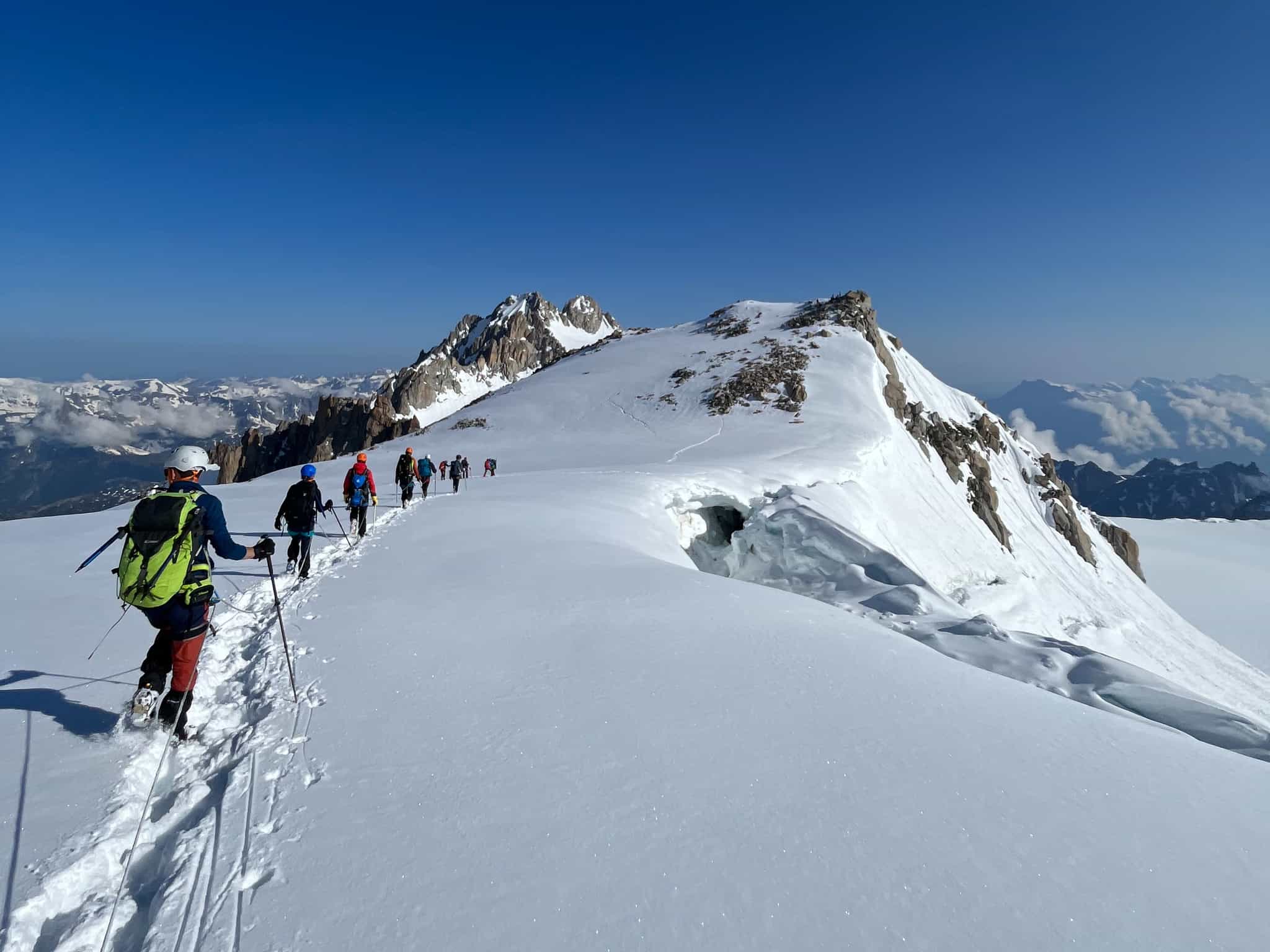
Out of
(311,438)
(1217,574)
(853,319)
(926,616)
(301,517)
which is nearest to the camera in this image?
(926,616)

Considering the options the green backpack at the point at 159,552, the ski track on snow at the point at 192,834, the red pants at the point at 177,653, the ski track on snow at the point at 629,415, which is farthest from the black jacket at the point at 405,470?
the ski track on snow at the point at 629,415

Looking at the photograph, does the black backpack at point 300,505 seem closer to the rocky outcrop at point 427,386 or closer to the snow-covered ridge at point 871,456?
the snow-covered ridge at point 871,456

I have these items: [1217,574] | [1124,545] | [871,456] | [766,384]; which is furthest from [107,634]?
[1217,574]

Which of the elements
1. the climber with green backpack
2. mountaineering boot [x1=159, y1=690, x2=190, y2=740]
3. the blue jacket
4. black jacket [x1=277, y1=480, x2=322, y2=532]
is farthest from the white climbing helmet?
black jacket [x1=277, y1=480, x2=322, y2=532]

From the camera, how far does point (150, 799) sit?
415 cm

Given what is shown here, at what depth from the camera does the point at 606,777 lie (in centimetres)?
424

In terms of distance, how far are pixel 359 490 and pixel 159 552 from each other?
382 inches

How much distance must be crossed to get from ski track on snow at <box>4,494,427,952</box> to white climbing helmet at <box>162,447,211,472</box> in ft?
7.38

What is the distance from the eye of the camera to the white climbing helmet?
5.20 meters

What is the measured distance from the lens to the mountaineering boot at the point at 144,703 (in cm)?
497

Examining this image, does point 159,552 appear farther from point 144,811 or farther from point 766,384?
point 766,384

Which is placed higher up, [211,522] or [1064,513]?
[211,522]

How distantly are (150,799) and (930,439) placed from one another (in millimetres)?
54462

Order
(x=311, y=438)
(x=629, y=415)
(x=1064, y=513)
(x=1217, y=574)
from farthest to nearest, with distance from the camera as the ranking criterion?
1. (x=311, y=438)
2. (x=1217, y=574)
3. (x=1064, y=513)
4. (x=629, y=415)
